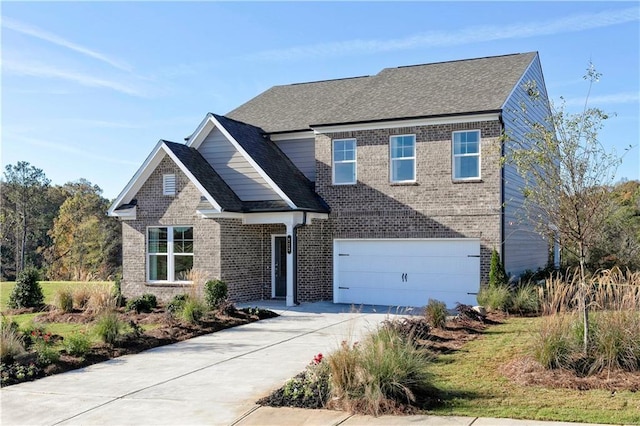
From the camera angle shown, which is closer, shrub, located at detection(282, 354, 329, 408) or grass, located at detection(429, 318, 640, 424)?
grass, located at detection(429, 318, 640, 424)

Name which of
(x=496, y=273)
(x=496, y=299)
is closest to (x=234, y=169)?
(x=496, y=273)

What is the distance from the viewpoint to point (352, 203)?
68.9 feet

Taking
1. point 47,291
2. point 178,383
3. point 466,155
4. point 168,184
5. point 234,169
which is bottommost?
point 47,291

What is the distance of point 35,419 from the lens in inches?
319

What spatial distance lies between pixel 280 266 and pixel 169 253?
151 inches

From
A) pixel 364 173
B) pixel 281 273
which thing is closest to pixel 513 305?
pixel 364 173

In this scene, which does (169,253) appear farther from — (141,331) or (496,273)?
(496,273)

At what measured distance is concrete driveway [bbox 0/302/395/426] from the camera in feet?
26.9

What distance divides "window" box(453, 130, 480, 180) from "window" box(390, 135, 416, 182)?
53.0 inches

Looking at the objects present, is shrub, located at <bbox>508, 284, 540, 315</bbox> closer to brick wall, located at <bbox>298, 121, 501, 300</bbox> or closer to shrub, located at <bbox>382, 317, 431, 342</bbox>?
brick wall, located at <bbox>298, 121, 501, 300</bbox>

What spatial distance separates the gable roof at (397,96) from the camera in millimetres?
19891

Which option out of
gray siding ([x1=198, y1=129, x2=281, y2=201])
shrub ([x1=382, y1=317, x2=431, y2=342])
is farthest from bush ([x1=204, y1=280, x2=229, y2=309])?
shrub ([x1=382, y1=317, x2=431, y2=342])

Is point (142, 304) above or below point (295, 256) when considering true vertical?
below

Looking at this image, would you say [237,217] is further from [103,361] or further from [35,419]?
[35,419]
